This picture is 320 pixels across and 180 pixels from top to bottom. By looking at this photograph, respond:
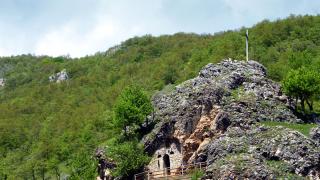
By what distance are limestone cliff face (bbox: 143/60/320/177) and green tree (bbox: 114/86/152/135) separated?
6.71 feet

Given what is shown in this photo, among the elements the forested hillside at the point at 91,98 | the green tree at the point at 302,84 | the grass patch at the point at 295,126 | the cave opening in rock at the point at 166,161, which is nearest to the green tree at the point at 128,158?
the cave opening in rock at the point at 166,161

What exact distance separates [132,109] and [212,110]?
1119 cm

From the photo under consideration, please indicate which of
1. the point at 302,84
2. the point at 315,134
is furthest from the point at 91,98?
the point at 315,134

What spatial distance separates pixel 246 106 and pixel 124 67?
132728mm

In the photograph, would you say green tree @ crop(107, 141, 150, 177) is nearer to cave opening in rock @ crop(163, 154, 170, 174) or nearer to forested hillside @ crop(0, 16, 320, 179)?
cave opening in rock @ crop(163, 154, 170, 174)

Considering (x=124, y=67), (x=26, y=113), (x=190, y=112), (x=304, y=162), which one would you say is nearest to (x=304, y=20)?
(x=124, y=67)

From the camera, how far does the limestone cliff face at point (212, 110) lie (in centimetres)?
6650

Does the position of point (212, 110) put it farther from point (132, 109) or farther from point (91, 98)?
point (91, 98)

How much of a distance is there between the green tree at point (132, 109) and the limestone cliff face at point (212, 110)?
205cm

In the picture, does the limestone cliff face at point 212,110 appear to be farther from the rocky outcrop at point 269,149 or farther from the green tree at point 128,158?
the green tree at point 128,158

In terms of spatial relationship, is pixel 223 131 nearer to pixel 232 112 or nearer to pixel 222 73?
pixel 232 112

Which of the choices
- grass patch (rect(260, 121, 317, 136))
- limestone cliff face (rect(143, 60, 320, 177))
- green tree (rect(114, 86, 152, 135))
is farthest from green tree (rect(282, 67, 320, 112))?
green tree (rect(114, 86, 152, 135))

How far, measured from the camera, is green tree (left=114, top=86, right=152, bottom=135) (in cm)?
7488

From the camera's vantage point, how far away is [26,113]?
17912cm
